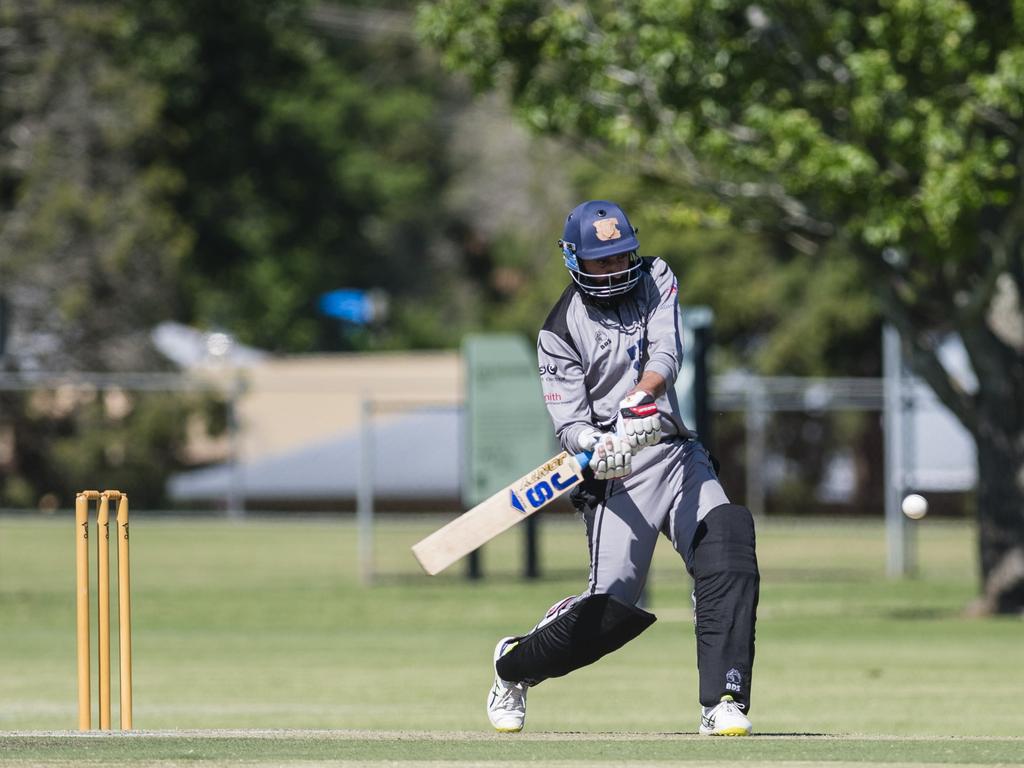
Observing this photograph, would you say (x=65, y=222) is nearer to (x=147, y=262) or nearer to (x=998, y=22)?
(x=147, y=262)

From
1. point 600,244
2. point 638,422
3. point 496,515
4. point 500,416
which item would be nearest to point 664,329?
point 600,244

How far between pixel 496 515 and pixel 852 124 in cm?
974

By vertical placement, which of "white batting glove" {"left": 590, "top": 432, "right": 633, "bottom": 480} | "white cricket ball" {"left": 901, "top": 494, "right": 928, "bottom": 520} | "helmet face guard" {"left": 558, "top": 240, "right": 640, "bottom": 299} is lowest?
"white cricket ball" {"left": 901, "top": 494, "right": 928, "bottom": 520}

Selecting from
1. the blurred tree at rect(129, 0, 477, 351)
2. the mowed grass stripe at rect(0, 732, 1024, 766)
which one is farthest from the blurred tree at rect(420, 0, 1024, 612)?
the blurred tree at rect(129, 0, 477, 351)

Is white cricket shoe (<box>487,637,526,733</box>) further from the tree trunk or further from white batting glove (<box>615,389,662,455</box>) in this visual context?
the tree trunk

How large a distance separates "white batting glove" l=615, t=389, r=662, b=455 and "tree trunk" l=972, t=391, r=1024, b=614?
37.3 feet

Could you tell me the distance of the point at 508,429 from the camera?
23.9 metres

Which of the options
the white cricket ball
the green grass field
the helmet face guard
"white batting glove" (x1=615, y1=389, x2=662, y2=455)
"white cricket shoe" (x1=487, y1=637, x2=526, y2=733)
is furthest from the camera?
the white cricket ball

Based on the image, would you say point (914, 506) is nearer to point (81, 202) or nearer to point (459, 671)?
point (459, 671)

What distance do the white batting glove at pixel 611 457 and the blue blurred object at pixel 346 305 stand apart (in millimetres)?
A: 50747

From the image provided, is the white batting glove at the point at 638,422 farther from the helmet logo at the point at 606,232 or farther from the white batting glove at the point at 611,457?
the helmet logo at the point at 606,232

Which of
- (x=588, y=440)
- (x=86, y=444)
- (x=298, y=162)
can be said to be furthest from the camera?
(x=298, y=162)

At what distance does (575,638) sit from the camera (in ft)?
27.9

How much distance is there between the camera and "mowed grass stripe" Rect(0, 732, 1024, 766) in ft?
23.6
